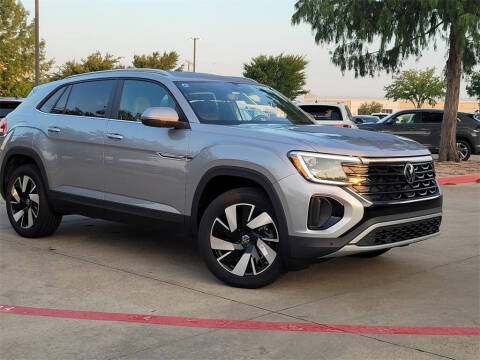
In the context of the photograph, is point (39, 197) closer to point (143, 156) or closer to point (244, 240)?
point (143, 156)

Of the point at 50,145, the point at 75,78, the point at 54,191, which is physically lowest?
the point at 54,191

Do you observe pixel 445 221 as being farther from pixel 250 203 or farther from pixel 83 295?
pixel 83 295

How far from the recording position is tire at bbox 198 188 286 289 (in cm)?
502

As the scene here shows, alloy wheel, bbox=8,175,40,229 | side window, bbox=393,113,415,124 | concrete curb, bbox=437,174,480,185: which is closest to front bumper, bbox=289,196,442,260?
alloy wheel, bbox=8,175,40,229

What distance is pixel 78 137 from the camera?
21.2 ft

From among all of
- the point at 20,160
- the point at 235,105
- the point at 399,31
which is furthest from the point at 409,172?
the point at 399,31

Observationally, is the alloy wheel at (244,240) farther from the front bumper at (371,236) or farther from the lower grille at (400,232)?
the lower grille at (400,232)

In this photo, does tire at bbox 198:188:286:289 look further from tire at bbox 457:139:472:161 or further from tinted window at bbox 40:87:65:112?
tire at bbox 457:139:472:161

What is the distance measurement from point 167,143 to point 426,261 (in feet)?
9.21

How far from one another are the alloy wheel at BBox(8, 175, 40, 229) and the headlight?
3422 mm

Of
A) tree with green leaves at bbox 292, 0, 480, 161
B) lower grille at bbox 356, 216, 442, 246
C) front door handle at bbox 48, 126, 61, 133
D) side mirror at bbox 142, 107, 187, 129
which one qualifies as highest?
tree with green leaves at bbox 292, 0, 480, 161

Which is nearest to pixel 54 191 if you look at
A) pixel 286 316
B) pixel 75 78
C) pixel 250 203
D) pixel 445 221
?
pixel 75 78

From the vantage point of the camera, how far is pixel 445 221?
8898 mm

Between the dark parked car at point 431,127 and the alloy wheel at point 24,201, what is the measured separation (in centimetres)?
1563
